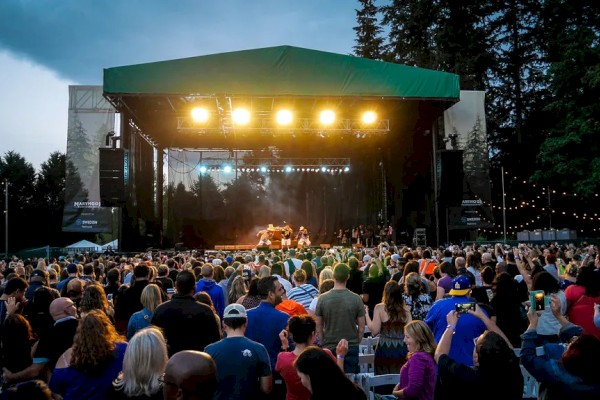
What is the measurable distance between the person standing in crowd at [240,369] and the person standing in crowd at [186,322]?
3.57 feet

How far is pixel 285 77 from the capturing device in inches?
709

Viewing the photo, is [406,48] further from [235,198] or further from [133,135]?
[133,135]

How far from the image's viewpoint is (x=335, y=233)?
3009 centimetres

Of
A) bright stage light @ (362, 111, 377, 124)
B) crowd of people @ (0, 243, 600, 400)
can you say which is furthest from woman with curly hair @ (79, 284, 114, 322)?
bright stage light @ (362, 111, 377, 124)

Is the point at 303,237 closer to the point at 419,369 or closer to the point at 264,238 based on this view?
the point at 264,238

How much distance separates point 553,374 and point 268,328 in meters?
2.22

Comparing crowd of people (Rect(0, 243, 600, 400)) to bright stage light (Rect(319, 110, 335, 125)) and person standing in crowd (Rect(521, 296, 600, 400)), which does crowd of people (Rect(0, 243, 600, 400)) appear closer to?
person standing in crowd (Rect(521, 296, 600, 400))

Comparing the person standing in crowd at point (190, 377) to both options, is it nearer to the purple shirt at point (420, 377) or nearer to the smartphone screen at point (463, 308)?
the purple shirt at point (420, 377)

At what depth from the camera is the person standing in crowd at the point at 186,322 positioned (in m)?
4.60

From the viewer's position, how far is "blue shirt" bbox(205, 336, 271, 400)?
3461 millimetres

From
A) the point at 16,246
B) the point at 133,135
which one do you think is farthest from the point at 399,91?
the point at 16,246

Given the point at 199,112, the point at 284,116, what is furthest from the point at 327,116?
the point at 199,112

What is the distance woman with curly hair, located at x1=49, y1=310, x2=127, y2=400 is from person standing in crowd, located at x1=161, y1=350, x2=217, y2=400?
103 centimetres

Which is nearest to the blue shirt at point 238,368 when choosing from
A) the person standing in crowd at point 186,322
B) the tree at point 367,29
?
the person standing in crowd at point 186,322
